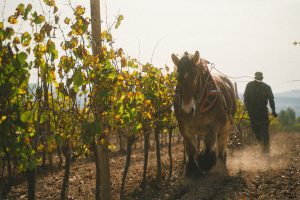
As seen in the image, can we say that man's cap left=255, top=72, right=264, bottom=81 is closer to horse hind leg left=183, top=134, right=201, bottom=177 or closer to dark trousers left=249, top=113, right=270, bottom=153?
dark trousers left=249, top=113, right=270, bottom=153

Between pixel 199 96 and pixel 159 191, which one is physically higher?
pixel 199 96

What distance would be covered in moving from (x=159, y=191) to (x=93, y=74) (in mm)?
3469

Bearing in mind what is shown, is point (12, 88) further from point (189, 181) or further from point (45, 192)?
point (45, 192)

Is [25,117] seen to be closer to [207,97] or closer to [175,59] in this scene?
[175,59]

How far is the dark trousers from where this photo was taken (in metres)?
10.3

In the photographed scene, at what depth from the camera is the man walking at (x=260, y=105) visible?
408 inches

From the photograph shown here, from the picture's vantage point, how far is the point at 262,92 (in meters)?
10.4

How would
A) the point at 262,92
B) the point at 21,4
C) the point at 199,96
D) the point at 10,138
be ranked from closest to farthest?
1. the point at 10,138
2. the point at 21,4
3. the point at 199,96
4. the point at 262,92

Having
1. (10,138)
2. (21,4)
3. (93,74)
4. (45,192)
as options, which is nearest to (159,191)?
(45,192)

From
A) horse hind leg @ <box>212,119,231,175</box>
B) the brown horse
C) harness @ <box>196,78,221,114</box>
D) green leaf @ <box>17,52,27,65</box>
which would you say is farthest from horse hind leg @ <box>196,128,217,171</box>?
green leaf @ <box>17,52,27,65</box>

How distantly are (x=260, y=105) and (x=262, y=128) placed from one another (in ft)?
2.35

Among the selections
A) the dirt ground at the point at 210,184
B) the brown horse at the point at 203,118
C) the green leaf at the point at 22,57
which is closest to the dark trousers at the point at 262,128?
the dirt ground at the point at 210,184

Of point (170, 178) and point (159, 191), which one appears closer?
point (159, 191)

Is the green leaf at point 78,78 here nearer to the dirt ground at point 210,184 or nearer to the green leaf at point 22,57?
the green leaf at point 22,57
